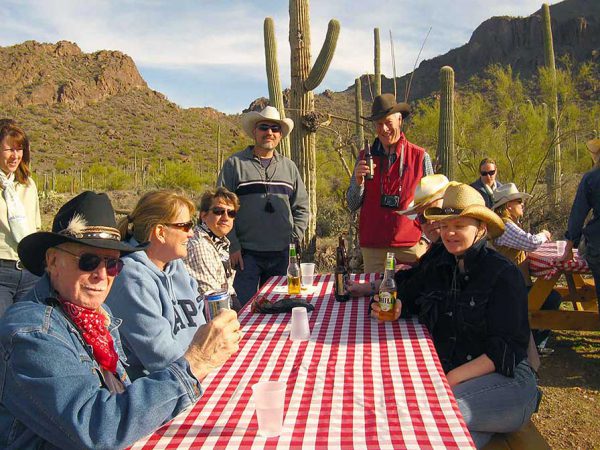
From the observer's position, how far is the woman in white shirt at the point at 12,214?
4168 mm

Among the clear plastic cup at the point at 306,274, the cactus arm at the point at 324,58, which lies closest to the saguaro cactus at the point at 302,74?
the cactus arm at the point at 324,58

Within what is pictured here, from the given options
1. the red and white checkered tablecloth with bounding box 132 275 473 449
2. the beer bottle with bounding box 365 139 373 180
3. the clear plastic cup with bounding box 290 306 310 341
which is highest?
the beer bottle with bounding box 365 139 373 180

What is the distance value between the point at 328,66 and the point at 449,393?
6.43m

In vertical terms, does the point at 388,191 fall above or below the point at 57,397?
above

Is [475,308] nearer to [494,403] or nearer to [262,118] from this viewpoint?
[494,403]

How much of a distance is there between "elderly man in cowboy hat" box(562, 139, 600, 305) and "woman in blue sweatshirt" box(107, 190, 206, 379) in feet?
12.3

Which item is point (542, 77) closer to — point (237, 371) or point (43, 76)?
point (237, 371)

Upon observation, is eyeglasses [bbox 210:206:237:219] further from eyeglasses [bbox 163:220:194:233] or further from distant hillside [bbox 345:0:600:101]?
distant hillside [bbox 345:0:600:101]

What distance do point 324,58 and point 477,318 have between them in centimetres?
578

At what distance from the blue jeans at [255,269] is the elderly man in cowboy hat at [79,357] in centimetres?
310

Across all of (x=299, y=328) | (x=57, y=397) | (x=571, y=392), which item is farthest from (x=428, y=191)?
(x=57, y=397)

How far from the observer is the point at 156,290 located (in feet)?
8.39

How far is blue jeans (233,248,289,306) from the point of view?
5168 mm

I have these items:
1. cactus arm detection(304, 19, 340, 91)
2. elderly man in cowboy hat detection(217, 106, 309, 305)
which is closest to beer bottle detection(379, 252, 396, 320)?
elderly man in cowboy hat detection(217, 106, 309, 305)
